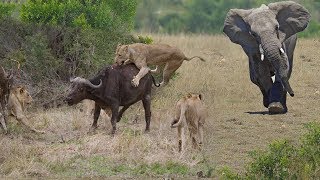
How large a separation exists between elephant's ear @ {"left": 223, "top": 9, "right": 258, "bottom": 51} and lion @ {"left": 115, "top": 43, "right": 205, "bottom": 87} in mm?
1641

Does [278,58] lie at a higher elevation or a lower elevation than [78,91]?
higher

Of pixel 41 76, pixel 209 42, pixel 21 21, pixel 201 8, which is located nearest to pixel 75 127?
A: pixel 41 76

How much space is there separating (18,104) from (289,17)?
17.2 ft

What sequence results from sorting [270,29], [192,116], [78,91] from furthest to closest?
[270,29] < [78,91] < [192,116]

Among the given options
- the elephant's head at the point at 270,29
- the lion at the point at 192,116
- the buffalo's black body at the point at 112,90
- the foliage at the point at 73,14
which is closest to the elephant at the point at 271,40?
the elephant's head at the point at 270,29

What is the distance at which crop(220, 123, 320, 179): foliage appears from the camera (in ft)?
38.2

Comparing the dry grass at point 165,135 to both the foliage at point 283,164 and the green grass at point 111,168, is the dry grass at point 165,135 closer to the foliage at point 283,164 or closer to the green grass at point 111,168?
the green grass at point 111,168

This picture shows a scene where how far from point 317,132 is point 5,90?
17.3ft

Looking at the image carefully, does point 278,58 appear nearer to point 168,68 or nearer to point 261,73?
point 261,73

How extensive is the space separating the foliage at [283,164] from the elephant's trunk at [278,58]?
4.98m

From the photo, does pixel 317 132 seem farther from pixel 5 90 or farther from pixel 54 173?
pixel 5 90

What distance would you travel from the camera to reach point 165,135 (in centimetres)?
1576

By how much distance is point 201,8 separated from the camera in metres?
69.9

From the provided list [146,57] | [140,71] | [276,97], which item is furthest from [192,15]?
[140,71]
